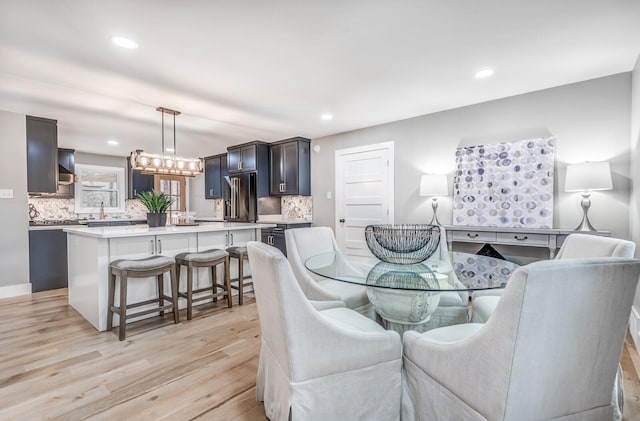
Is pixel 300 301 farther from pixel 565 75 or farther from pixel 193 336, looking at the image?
pixel 565 75

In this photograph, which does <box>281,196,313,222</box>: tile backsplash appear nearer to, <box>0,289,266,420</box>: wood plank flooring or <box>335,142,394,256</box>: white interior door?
<box>335,142,394,256</box>: white interior door

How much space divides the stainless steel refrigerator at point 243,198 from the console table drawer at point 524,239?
13.4ft

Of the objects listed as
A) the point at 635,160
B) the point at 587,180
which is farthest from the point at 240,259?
the point at 635,160

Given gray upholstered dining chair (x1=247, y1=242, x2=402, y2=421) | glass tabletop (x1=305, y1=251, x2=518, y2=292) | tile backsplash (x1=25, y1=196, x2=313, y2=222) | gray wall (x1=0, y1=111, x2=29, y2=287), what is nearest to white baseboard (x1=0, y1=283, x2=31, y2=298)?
gray wall (x1=0, y1=111, x2=29, y2=287)

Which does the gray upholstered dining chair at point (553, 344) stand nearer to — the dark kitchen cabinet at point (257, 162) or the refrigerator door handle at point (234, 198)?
the dark kitchen cabinet at point (257, 162)

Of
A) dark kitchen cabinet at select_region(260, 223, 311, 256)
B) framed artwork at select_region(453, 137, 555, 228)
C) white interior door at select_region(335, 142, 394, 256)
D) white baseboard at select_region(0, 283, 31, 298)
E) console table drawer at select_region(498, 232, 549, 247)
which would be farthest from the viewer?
dark kitchen cabinet at select_region(260, 223, 311, 256)

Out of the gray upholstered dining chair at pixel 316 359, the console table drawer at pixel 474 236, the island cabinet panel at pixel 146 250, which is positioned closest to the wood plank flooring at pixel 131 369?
the island cabinet panel at pixel 146 250

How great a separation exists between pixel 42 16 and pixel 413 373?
10.1 feet

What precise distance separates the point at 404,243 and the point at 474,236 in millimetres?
1774

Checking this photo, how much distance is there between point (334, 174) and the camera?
A: 16.8 feet

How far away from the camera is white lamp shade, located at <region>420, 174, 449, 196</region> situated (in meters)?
3.76

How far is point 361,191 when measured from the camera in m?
4.77

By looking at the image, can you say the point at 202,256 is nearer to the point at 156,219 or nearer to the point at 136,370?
the point at 156,219

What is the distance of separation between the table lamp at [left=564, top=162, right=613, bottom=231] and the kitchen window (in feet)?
26.9
